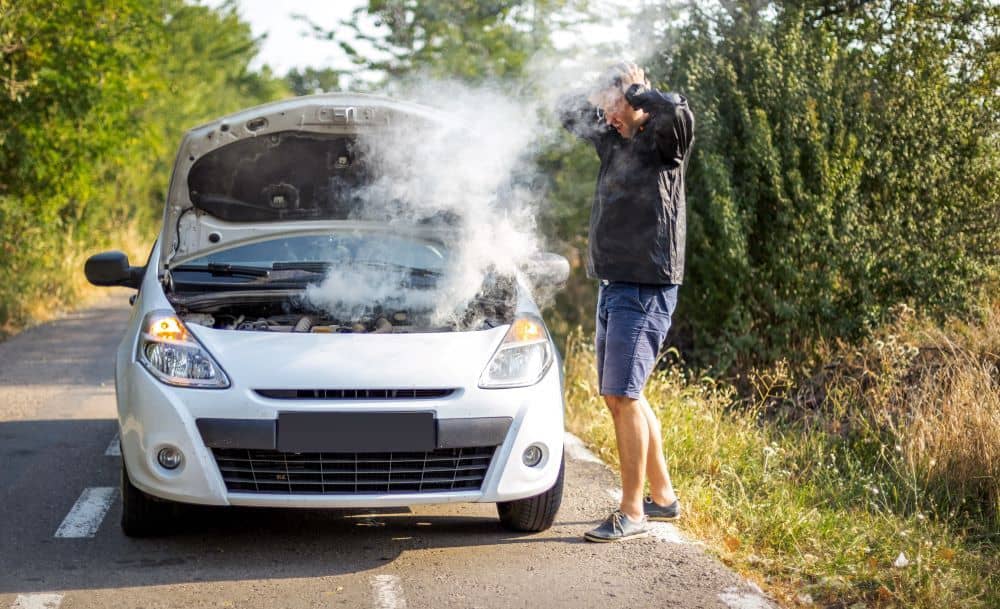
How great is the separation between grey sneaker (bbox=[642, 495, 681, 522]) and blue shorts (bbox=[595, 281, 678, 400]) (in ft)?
2.09

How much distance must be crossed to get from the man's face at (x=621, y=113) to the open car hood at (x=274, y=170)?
3.61ft

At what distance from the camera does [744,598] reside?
160 inches

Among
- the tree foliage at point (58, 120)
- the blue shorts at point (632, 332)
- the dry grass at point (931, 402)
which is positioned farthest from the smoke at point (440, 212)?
the tree foliage at point (58, 120)

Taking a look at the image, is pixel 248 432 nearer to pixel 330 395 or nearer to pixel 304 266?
pixel 330 395

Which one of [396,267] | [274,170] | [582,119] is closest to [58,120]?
[274,170]

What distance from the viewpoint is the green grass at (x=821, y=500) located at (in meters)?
4.25

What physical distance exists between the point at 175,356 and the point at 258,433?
52 centimetres

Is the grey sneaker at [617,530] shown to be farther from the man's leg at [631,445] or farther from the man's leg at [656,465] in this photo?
the man's leg at [656,465]

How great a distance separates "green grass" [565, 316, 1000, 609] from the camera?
4246mm

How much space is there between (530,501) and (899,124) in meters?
5.20

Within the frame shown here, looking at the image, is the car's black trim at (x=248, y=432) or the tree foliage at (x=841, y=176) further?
the tree foliage at (x=841, y=176)

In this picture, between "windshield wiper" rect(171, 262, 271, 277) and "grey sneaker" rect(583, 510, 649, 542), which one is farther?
"windshield wiper" rect(171, 262, 271, 277)

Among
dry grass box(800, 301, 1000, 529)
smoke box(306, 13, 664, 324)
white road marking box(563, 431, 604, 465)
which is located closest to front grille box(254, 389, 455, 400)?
smoke box(306, 13, 664, 324)

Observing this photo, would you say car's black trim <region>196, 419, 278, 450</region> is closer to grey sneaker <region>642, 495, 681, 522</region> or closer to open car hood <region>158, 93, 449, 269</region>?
open car hood <region>158, 93, 449, 269</region>
